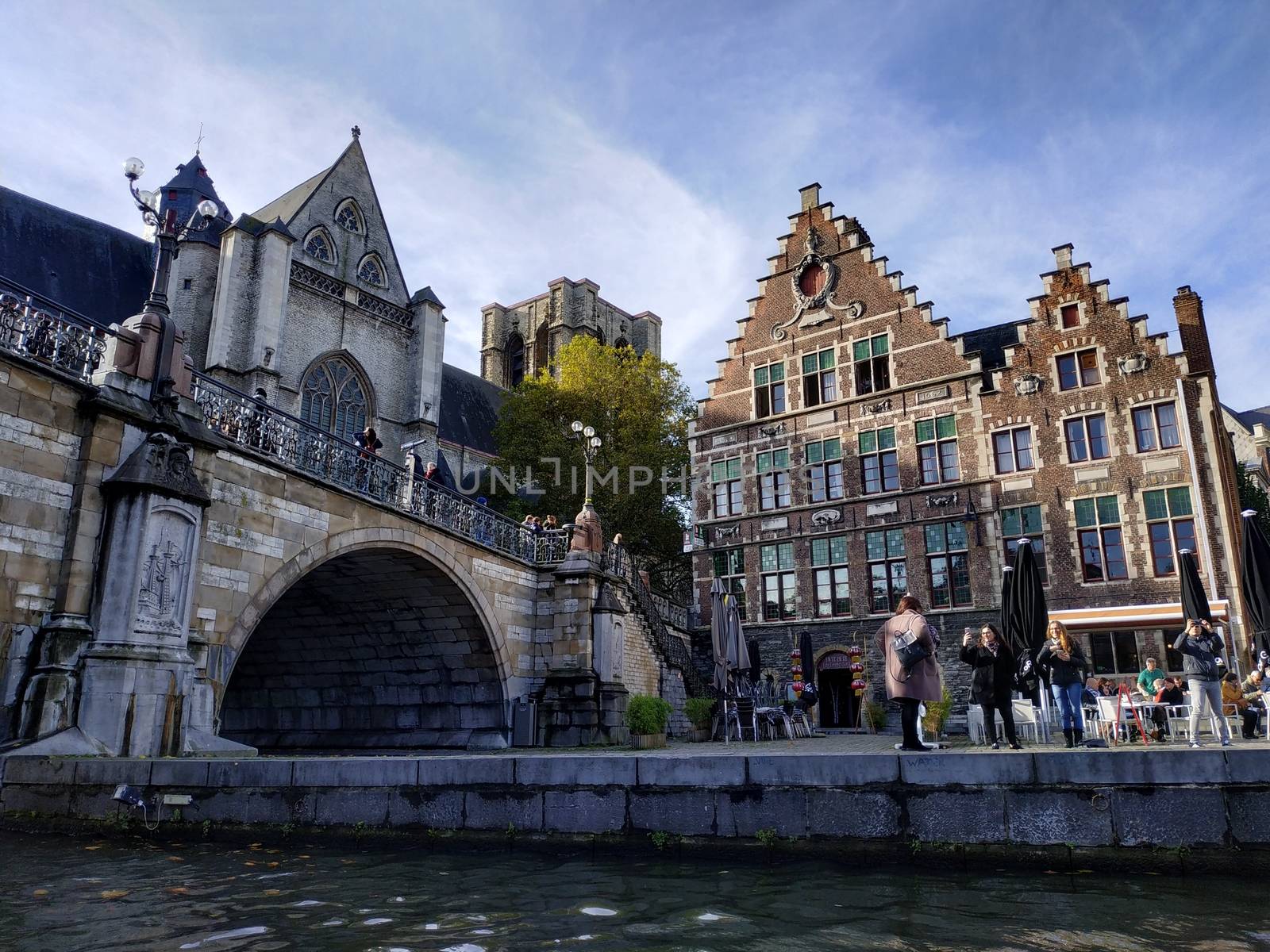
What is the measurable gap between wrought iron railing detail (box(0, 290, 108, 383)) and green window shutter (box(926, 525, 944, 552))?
20682mm

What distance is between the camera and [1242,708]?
522 inches

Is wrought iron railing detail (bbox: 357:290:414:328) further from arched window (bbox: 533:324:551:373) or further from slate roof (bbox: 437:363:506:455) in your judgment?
arched window (bbox: 533:324:551:373)

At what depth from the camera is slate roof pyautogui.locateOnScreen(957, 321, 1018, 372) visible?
26.6m

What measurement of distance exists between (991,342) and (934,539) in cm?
775

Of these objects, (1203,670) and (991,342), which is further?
(991,342)

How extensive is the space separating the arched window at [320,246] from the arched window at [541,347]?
22288mm

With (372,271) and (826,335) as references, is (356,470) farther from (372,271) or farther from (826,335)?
(372,271)

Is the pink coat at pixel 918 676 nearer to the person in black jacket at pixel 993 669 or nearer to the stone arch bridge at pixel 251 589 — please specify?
the person in black jacket at pixel 993 669

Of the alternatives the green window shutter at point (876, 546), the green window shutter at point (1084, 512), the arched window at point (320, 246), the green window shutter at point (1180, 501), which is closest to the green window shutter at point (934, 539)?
the green window shutter at point (876, 546)

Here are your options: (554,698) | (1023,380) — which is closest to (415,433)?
(554,698)

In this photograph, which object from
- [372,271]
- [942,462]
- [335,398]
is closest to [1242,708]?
[942,462]

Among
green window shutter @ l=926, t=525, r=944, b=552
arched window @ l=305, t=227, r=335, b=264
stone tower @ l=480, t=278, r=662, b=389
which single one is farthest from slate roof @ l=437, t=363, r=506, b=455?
green window shutter @ l=926, t=525, r=944, b=552

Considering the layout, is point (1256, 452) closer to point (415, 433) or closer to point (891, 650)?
point (415, 433)

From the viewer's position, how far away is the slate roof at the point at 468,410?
41.6 metres
